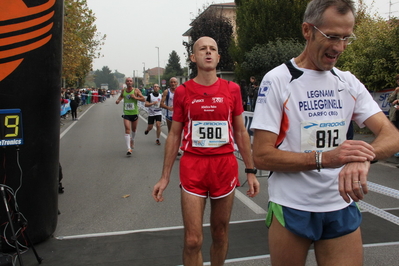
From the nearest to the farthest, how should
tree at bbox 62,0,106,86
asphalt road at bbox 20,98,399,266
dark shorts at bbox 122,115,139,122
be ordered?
asphalt road at bbox 20,98,399,266, dark shorts at bbox 122,115,139,122, tree at bbox 62,0,106,86

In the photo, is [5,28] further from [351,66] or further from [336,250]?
[351,66]

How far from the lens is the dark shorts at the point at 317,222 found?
215 centimetres

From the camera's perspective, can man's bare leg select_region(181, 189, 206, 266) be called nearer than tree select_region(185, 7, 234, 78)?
Yes

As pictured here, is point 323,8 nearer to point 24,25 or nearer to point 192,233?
point 192,233

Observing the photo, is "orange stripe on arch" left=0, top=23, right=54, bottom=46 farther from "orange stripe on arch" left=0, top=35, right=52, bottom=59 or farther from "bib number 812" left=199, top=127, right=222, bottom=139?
"bib number 812" left=199, top=127, right=222, bottom=139

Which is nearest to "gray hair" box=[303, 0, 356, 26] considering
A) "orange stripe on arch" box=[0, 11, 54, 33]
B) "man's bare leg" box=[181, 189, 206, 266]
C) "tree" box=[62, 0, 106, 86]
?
"man's bare leg" box=[181, 189, 206, 266]

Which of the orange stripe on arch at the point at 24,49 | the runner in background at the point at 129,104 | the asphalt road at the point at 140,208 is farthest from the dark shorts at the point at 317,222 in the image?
the runner in background at the point at 129,104

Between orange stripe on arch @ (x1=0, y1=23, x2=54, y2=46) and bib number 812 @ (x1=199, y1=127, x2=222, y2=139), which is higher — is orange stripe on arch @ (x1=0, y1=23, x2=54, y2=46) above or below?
above

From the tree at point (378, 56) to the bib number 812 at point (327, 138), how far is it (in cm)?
1214

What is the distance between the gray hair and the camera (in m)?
1.99

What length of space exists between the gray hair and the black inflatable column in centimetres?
299

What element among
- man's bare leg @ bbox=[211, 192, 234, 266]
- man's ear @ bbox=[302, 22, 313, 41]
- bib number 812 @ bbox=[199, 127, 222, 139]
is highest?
man's ear @ bbox=[302, 22, 313, 41]

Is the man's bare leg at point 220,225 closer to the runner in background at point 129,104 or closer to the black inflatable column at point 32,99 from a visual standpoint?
the black inflatable column at point 32,99

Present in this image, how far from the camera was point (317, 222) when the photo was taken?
2.16m
